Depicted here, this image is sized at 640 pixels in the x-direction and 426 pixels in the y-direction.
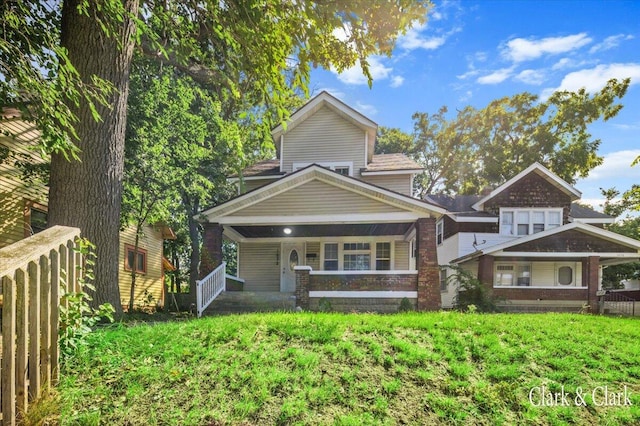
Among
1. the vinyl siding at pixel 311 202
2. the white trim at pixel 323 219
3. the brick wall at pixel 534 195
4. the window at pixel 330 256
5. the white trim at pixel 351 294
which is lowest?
the white trim at pixel 351 294

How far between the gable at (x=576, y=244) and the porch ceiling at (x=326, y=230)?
516cm

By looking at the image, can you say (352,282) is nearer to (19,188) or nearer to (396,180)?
(396,180)

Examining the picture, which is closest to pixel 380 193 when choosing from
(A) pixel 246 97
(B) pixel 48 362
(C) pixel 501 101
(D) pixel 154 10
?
(A) pixel 246 97

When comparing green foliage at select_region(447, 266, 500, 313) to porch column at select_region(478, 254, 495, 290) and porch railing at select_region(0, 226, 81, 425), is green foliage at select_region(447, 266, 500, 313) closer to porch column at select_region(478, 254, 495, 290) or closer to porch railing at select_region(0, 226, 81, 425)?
porch column at select_region(478, 254, 495, 290)

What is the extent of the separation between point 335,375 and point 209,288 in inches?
317

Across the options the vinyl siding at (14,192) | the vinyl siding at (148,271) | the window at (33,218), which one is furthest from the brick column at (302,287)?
the vinyl siding at (148,271)

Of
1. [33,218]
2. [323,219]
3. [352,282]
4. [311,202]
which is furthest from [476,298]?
[33,218]

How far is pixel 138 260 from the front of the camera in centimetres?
1711

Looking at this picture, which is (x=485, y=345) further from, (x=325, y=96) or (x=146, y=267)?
(x=146, y=267)

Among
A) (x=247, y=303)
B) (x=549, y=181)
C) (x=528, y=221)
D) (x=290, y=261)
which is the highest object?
(x=549, y=181)

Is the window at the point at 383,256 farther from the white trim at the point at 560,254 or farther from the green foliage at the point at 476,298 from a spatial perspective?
the white trim at the point at 560,254

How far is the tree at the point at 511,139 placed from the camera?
1088 inches

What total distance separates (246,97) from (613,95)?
98.6ft

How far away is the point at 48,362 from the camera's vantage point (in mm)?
3182
